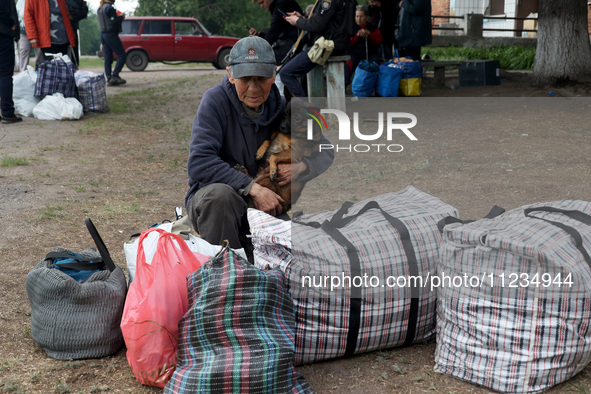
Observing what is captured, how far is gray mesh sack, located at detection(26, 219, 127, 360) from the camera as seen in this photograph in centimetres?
255

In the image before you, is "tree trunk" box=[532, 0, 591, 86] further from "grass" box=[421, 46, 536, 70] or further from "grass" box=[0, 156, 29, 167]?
"grass" box=[0, 156, 29, 167]

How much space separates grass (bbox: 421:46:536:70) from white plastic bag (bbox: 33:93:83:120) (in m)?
10.2

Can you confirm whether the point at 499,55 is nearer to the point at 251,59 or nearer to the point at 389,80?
the point at 389,80

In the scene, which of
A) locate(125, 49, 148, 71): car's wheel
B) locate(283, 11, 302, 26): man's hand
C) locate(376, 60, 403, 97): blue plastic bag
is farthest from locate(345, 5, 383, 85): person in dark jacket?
locate(125, 49, 148, 71): car's wheel

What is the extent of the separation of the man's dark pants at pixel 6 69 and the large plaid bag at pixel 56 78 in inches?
23.8

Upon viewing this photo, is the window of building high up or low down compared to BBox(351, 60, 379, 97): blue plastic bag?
up

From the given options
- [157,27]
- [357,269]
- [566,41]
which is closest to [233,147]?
[357,269]

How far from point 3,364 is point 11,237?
170 centimetres

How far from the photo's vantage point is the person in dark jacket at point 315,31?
709 centimetres

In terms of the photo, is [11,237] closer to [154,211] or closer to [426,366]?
[154,211]

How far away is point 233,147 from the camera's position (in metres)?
3.19

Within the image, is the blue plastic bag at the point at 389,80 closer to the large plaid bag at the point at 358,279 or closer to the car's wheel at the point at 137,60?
the large plaid bag at the point at 358,279

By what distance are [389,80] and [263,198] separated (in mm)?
7350

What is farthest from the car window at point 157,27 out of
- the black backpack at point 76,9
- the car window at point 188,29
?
the black backpack at point 76,9
